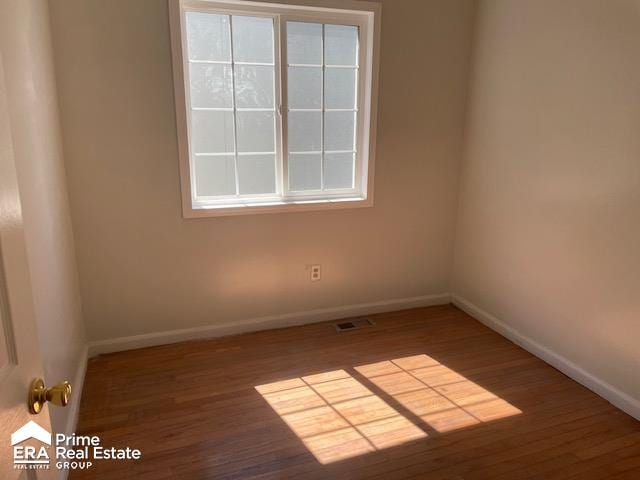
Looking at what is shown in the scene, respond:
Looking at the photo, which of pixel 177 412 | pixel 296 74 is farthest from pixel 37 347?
pixel 296 74

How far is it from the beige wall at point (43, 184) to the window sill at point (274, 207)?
75 centimetres

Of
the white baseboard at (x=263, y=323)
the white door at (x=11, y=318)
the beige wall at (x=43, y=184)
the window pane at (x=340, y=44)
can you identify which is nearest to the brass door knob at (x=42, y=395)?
the white door at (x=11, y=318)

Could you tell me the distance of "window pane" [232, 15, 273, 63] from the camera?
2824 millimetres

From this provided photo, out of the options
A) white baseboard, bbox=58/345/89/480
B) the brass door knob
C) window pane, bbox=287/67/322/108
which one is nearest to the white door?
the brass door knob

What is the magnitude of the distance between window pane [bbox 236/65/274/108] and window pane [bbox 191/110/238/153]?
0.46 feet

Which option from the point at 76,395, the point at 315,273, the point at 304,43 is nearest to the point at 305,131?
the point at 304,43

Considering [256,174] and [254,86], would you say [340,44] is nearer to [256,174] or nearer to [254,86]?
[254,86]

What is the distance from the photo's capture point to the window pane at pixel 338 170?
3.23 metres

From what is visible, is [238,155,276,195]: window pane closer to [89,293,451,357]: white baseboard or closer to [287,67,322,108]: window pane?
[287,67,322,108]: window pane

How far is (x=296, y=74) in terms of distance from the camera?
2.98 m

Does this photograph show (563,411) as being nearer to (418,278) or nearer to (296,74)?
(418,278)

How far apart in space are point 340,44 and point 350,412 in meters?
2.34

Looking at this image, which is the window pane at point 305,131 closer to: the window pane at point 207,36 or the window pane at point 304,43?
the window pane at point 304,43

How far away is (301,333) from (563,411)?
164 cm
